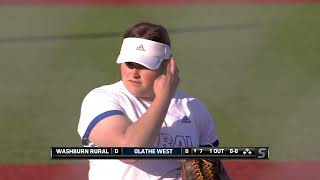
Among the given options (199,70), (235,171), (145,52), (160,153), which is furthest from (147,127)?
(199,70)

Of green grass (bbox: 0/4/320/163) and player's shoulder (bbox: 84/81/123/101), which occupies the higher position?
green grass (bbox: 0/4/320/163)

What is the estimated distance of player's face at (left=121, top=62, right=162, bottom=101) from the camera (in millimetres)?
1734

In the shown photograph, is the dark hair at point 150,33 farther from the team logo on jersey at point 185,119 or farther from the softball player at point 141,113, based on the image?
the team logo on jersey at point 185,119

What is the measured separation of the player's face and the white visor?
15mm

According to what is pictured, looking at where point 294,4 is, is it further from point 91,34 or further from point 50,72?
point 50,72

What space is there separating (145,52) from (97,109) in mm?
188

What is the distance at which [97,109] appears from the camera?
1.71 metres

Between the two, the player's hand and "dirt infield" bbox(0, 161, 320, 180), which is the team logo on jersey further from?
"dirt infield" bbox(0, 161, 320, 180)

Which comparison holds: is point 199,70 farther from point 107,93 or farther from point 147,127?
point 147,127

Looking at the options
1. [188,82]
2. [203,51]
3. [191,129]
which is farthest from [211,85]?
[191,129]

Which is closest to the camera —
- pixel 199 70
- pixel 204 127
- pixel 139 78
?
pixel 139 78

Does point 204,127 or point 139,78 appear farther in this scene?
point 204,127

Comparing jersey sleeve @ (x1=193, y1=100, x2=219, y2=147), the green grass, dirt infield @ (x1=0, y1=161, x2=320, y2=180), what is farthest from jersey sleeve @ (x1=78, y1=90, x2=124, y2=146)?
the green grass

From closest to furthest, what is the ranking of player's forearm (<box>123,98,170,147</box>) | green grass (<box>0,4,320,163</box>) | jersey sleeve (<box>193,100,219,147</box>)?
player's forearm (<box>123,98,170,147</box>) → jersey sleeve (<box>193,100,219,147</box>) → green grass (<box>0,4,320,163</box>)
